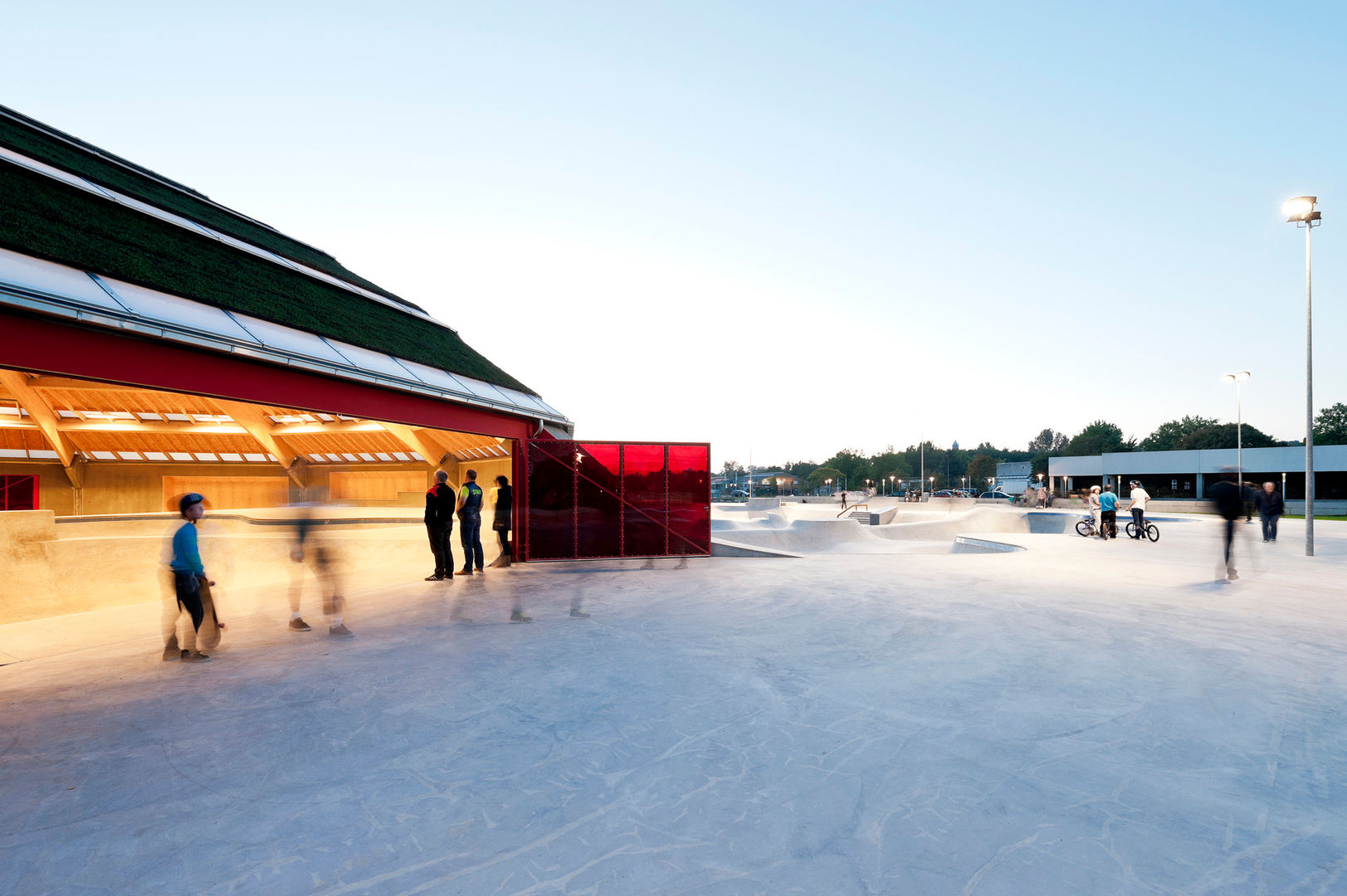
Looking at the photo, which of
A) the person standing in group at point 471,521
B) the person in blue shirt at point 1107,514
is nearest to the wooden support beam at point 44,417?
the person standing in group at point 471,521

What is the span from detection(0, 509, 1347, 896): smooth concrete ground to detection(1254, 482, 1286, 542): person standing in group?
39.1 feet

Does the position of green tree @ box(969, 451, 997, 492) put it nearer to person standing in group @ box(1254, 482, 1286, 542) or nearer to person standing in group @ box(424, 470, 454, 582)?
person standing in group @ box(1254, 482, 1286, 542)

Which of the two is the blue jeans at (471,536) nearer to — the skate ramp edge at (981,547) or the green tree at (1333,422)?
the skate ramp edge at (981,547)

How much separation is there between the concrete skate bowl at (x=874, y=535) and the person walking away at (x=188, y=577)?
458 inches

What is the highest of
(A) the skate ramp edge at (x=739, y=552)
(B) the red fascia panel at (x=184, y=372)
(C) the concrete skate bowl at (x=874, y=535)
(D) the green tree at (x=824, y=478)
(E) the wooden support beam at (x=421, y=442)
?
(B) the red fascia panel at (x=184, y=372)

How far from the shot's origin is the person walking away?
264 inches

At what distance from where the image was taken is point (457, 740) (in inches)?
177

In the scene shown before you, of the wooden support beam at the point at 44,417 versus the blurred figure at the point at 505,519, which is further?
the wooden support beam at the point at 44,417

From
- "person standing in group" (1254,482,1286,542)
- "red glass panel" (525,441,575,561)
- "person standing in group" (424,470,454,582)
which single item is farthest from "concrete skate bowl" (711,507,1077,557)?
"person standing in group" (424,470,454,582)

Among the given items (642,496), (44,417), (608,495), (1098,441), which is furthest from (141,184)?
(1098,441)

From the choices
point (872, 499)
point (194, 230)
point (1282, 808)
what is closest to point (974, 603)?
point (1282, 808)

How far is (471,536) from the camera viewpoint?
1248cm

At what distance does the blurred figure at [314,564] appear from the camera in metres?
7.72

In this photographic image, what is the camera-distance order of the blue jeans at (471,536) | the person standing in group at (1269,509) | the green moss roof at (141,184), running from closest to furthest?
1. the blue jeans at (471,536)
2. the green moss roof at (141,184)
3. the person standing in group at (1269,509)
